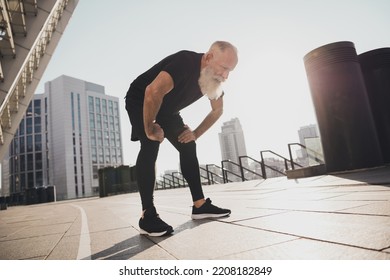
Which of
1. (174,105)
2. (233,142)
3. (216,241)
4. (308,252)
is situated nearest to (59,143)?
(233,142)

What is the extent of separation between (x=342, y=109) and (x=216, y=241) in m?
3.99

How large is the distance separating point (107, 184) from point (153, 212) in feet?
50.4

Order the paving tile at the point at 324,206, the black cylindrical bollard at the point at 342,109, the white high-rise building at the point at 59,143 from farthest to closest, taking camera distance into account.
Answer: the white high-rise building at the point at 59,143
the black cylindrical bollard at the point at 342,109
the paving tile at the point at 324,206

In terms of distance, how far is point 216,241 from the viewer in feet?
4.16

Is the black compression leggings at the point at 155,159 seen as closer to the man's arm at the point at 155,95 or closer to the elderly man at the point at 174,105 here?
the elderly man at the point at 174,105

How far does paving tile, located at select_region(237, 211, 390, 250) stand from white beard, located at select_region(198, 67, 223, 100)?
103cm

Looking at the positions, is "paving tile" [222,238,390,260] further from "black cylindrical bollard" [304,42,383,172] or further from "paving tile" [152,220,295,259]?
"black cylindrical bollard" [304,42,383,172]

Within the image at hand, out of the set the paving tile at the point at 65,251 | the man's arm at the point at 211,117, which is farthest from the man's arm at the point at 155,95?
the paving tile at the point at 65,251

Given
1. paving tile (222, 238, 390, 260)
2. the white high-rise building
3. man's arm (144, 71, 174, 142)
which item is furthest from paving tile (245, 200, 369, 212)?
the white high-rise building

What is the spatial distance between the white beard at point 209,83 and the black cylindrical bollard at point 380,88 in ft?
12.9

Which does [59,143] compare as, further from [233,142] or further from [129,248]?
[129,248]

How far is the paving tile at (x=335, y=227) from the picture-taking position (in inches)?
39.0
